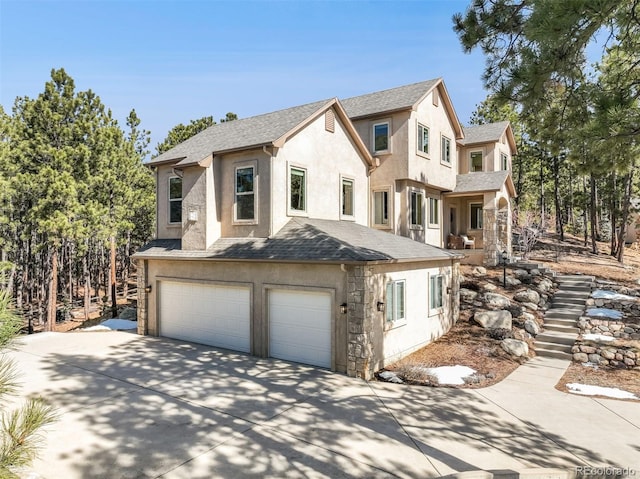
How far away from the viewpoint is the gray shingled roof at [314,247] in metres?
10.2

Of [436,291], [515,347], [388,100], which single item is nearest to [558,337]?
[515,347]

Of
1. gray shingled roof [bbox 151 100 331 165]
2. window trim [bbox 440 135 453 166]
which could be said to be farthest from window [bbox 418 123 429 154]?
gray shingled roof [bbox 151 100 331 165]

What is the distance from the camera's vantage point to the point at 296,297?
10.9 m

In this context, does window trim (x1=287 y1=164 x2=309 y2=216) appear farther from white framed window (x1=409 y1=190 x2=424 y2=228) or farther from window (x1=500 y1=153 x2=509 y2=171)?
window (x1=500 y1=153 x2=509 y2=171)

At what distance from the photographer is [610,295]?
1505 centimetres

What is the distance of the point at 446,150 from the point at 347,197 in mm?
7605

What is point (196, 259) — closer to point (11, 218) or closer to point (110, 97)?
point (11, 218)

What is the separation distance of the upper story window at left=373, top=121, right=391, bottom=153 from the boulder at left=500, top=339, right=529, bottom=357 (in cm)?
923

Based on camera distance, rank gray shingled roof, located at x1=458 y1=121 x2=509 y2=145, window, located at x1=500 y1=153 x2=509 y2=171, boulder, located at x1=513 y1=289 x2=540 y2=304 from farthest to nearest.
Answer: window, located at x1=500 y1=153 x2=509 y2=171
gray shingled roof, located at x1=458 y1=121 x2=509 y2=145
boulder, located at x1=513 y1=289 x2=540 y2=304

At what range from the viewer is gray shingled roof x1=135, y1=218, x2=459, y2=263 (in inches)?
403

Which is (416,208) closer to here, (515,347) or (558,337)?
(558,337)

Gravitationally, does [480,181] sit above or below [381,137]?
below

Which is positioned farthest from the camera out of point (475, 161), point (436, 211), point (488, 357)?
point (475, 161)

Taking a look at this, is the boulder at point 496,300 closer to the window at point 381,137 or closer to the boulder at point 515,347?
the boulder at point 515,347
